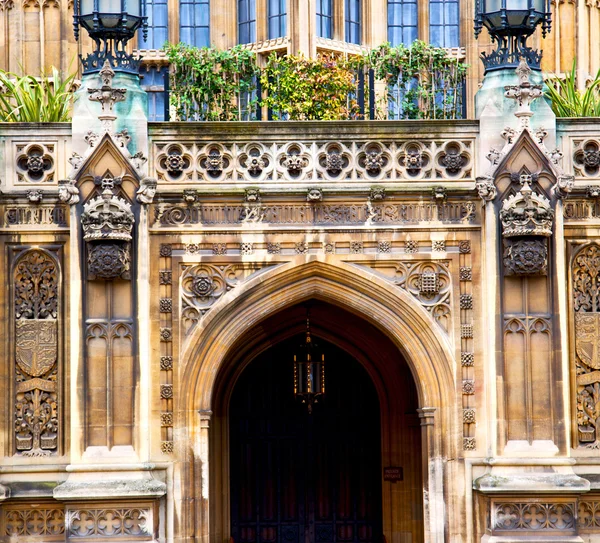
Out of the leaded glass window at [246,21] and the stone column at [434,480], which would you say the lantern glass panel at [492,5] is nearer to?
the stone column at [434,480]

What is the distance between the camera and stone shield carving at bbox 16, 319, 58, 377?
20.6 meters

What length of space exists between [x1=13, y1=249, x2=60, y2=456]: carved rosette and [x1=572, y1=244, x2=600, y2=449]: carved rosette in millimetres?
6407

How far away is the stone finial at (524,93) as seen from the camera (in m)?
20.5

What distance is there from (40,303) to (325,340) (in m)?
4.76

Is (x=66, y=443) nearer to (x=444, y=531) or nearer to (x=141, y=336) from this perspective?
(x=141, y=336)

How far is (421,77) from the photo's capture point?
927 inches

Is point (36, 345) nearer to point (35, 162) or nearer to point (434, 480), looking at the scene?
point (35, 162)

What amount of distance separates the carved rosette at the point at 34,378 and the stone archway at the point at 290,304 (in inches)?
62.7

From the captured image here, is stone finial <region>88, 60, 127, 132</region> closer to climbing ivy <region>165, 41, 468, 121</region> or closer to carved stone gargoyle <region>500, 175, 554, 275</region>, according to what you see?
climbing ivy <region>165, 41, 468, 121</region>

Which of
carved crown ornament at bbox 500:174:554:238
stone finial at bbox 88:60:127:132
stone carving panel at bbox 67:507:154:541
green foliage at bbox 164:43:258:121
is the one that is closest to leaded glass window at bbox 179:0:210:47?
green foliage at bbox 164:43:258:121

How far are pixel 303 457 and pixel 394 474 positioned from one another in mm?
1493

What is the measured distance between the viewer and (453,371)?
68.2ft

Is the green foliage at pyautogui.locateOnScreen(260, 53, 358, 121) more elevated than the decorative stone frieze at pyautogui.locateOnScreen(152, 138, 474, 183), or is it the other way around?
the green foliage at pyautogui.locateOnScreen(260, 53, 358, 121)

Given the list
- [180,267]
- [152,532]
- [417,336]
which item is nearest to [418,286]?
[417,336]
